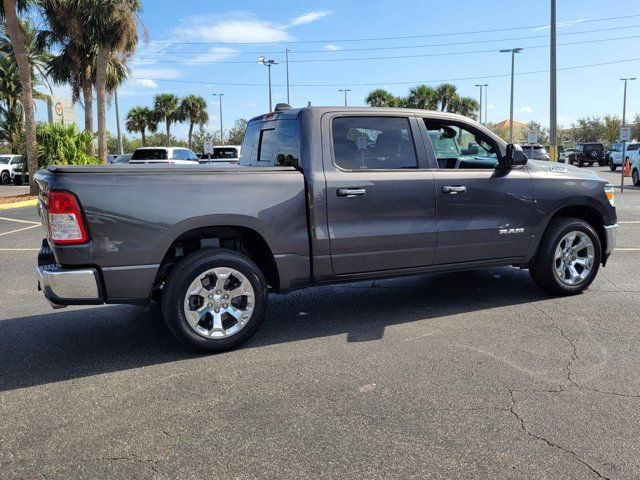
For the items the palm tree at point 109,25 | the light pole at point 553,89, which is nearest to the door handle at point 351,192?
the light pole at point 553,89

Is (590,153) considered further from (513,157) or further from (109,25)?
(513,157)

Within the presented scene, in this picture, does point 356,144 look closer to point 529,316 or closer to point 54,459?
point 529,316

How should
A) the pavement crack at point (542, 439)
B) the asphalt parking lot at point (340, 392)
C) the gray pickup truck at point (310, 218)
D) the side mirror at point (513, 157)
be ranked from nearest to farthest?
the pavement crack at point (542, 439) < the asphalt parking lot at point (340, 392) < the gray pickup truck at point (310, 218) < the side mirror at point (513, 157)

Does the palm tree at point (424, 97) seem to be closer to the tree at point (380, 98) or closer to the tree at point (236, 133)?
the tree at point (380, 98)

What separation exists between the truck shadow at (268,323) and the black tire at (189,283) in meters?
0.18

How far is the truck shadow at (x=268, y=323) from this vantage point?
173 inches

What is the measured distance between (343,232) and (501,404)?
74.9 inches

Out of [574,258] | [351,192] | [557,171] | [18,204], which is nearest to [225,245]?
[351,192]

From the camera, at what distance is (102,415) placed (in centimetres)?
349

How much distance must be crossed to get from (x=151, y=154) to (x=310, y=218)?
702 inches

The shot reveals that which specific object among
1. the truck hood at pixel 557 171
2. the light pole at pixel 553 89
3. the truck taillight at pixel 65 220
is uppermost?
the light pole at pixel 553 89

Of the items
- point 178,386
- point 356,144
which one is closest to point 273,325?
point 178,386

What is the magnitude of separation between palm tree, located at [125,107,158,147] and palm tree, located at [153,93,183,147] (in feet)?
2.79

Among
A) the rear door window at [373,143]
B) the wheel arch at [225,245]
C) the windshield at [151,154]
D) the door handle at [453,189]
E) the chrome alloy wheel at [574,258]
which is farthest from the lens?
the windshield at [151,154]
